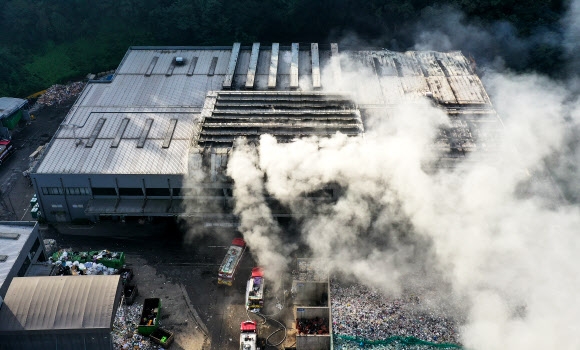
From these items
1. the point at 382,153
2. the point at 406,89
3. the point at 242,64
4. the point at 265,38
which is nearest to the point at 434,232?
the point at 382,153

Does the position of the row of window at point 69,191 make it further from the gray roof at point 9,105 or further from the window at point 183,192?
the gray roof at point 9,105

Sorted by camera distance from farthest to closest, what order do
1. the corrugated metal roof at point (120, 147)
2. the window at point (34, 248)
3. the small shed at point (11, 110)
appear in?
the small shed at point (11, 110)
the corrugated metal roof at point (120, 147)
the window at point (34, 248)

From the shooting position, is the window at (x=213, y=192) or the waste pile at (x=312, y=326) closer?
the waste pile at (x=312, y=326)

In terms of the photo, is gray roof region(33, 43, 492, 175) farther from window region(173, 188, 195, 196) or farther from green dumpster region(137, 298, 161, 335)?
green dumpster region(137, 298, 161, 335)

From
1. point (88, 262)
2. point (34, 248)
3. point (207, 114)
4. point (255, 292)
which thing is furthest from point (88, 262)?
point (207, 114)

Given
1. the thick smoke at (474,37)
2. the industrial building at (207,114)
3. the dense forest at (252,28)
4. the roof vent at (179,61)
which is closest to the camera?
the industrial building at (207,114)

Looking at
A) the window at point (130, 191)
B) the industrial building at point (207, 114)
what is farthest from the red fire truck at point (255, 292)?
the window at point (130, 191)

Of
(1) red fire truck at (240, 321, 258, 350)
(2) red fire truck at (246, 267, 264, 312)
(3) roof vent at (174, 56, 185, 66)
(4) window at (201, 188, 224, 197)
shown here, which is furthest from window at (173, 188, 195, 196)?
(3) roof vent at (174, 56, 185, 66)
